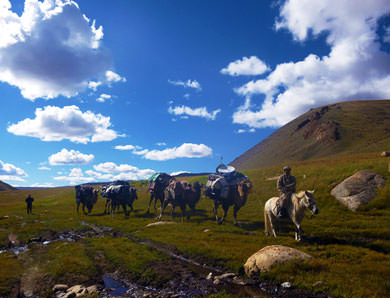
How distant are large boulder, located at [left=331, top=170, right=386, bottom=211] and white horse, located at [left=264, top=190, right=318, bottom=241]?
33.5 feet

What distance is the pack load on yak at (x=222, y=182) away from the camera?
22730 millimetres

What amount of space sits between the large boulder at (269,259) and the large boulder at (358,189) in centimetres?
1515

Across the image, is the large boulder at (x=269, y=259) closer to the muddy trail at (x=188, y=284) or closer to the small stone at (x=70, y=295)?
the muddy trail at (x=188, y=284)

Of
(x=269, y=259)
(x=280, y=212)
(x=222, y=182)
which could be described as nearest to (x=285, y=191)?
(x=280, y=212)

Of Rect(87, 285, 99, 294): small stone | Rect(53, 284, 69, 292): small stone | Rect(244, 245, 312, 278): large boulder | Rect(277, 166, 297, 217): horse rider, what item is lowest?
Rect(53, 284, 69, 292): small stone

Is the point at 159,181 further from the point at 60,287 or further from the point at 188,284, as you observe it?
the point at 188,284

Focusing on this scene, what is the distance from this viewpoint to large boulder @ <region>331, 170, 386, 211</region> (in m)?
22.6

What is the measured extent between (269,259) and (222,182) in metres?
12.6

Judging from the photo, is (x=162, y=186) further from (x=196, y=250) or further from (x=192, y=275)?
(x=192, y=275)

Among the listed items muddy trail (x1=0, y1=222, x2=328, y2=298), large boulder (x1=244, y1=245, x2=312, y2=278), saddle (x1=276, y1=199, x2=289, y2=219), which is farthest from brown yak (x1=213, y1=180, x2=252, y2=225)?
large boulder (x1=244, y1=245, x2=312, y2=278)

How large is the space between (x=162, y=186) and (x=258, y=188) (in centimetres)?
1621

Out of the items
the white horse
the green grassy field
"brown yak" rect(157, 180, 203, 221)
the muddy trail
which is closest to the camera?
the muddy trail

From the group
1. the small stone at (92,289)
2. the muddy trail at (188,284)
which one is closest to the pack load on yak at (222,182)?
the muddy trail at (188,284)

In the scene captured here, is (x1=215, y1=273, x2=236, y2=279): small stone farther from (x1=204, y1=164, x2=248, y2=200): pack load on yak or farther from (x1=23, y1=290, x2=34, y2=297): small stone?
(x1=204, y1=164, x2=248, y2=200): pack load on yak
